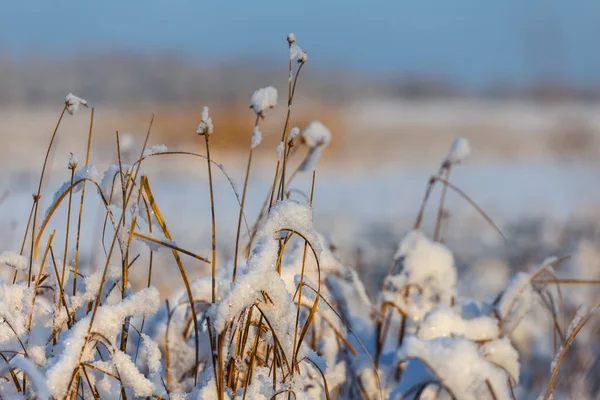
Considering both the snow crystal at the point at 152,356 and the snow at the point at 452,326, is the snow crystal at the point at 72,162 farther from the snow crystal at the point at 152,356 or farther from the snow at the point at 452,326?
the snow at the point at 452,326

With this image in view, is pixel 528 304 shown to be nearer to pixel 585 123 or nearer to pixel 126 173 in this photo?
pixel 126 173

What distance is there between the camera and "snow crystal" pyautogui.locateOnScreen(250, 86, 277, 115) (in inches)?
38.6

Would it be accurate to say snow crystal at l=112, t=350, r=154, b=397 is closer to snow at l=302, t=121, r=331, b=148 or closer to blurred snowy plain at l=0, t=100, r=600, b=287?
snow at l=302, t=121, r=331, b=148

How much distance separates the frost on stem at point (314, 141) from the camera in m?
1.21

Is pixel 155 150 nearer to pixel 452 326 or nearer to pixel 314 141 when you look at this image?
pixel 314 141

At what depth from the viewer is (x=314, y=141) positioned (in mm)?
1220

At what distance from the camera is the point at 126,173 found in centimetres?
95

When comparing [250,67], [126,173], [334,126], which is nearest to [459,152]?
[126,173]

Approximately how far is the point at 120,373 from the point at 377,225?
6.14 metres

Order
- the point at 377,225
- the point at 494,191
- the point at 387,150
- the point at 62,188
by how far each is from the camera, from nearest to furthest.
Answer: the point at 62,188 < the point at 377,225 < the point at 494,191 < the point at 387,150

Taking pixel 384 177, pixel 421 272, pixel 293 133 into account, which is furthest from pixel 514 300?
pixel 384 177

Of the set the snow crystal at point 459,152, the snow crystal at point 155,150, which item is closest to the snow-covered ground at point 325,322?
the snow crystal at point 155,150

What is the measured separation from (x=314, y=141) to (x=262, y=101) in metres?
0.25

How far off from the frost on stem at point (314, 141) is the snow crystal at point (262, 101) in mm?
211
